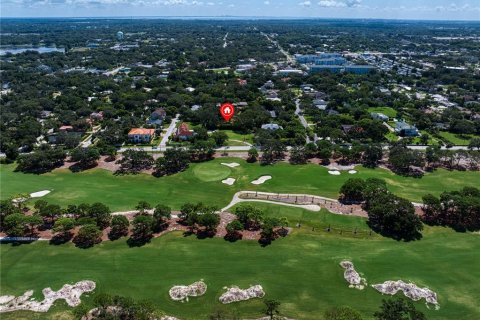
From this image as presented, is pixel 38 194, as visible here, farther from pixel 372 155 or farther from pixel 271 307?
pixel 372 155

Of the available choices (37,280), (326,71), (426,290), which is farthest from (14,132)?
(326,71)

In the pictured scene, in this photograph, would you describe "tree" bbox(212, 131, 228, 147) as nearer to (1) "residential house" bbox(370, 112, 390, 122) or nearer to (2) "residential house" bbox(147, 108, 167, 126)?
(2) "residential house" bbox(147, 108, 167, 126)

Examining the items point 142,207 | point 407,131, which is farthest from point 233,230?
point 407,131

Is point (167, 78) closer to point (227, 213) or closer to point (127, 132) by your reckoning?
point (127, 132)

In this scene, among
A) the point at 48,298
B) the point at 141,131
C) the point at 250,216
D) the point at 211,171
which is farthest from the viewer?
the point at 141,131

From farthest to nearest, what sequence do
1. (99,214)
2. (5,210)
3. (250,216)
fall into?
(5,210) → (99,214) → (250,216)
